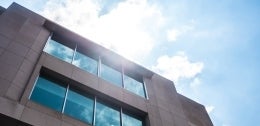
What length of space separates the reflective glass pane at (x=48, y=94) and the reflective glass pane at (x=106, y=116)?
204 cm

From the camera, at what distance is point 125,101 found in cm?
1600

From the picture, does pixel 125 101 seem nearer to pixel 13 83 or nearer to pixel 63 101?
pixel 63 101

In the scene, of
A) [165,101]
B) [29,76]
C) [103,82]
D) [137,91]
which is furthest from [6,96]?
[165,101]

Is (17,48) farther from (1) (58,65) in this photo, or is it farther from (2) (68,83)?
(2) (68,83)

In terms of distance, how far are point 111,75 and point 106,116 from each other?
12.3ft

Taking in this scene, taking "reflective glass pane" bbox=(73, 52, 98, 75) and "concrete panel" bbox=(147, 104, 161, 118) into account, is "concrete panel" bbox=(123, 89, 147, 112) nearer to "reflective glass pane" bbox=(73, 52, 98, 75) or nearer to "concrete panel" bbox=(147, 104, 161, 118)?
"concrete panel" bbox=(147, 104, 161, 118)

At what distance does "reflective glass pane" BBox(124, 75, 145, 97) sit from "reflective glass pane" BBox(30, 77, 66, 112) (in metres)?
5.00

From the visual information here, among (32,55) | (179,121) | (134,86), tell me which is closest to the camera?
(32,55)

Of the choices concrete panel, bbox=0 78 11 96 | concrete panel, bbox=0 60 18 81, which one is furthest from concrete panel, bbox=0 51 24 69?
concrete panel, bbox=0 78 11 96

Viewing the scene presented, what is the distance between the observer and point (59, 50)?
1630 cm

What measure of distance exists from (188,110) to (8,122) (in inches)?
568

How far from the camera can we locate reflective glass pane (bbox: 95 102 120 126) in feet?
45.3

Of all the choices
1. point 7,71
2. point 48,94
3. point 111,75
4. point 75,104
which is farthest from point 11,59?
point 111,75

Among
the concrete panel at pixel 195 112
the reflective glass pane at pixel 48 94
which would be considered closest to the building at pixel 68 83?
the reflective glass pane at pixel 48 94
